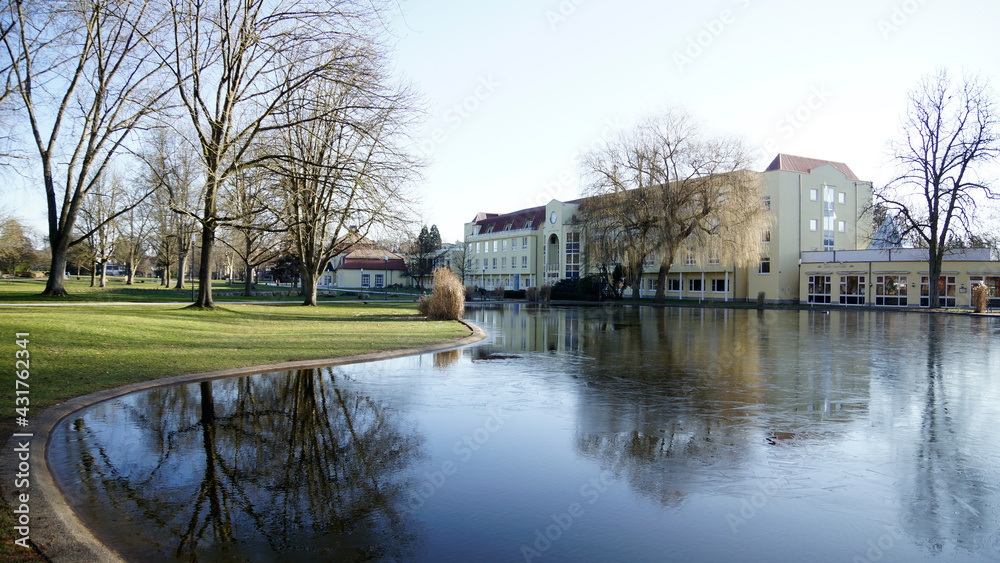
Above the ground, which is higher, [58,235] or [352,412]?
[58,235]

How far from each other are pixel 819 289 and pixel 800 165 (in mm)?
14392

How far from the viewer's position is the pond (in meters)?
4.26

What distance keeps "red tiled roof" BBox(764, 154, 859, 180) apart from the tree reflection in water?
189 feet

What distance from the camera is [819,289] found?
51969 mm

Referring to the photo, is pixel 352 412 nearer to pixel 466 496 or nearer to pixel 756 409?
pixel 466 496

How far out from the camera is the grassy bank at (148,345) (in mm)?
8805

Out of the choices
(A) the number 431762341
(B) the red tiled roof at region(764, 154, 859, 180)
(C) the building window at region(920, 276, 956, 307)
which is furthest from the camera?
(B) the red tiled roof at region(764, 154, 859, 180)

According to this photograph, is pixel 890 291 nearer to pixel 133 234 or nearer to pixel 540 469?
pixel 540 469

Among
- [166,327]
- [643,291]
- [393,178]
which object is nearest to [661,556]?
[166,327]

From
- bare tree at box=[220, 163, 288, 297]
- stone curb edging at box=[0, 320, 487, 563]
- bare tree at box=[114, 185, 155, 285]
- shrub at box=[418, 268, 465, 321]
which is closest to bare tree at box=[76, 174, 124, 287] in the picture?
bare tree at box=[114, 185, 155, 285]

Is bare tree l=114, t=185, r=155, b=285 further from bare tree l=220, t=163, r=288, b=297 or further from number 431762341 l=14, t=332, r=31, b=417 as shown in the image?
number 431762341 l=14, t=332, r=31, b=417

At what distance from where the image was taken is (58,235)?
23.0 meters

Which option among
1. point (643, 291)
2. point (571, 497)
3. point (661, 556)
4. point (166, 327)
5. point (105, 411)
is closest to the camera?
point (661, 556)

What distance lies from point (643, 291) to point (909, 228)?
97.7ft
